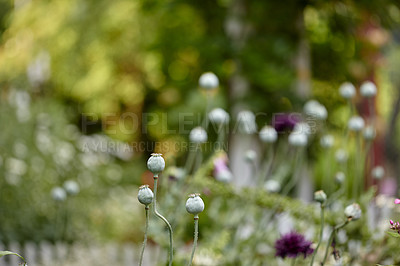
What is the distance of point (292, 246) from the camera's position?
832 millimetres

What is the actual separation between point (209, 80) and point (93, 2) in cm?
283

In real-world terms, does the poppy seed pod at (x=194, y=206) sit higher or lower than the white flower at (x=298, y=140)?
higher

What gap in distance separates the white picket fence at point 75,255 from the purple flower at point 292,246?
0.65 meters

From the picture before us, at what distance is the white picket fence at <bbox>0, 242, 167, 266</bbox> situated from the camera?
166 cm

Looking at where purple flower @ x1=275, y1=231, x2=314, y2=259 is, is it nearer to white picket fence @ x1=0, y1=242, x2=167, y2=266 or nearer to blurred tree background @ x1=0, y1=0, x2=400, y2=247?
white picket fence @ x1=0, y1=242, x2=167, y2=266

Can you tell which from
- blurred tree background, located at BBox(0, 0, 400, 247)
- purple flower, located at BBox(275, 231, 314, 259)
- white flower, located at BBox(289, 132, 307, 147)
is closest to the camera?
purple flower, located at BBox(275, 231, 314, 259)

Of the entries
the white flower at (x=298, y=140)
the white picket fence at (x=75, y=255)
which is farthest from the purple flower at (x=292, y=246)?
the white picket fence at (x=75, y=255)

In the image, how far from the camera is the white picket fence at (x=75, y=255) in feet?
5.46

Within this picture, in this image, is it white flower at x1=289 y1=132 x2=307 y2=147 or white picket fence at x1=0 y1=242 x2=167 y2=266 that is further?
white picket fence at x1=0 y1=242 x2=167 y2=266

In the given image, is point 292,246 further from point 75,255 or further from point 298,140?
point 75,255

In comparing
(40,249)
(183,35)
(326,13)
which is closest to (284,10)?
(326,13)

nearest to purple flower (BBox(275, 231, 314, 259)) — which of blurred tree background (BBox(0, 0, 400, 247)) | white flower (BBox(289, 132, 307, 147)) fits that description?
white flower (BBox(289, 132, 307, 147))

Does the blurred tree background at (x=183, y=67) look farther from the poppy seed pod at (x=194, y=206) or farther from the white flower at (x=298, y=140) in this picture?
the poppy seed pod at (x=194, y=206)

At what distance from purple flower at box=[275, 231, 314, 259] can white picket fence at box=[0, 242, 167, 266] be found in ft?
2.14
